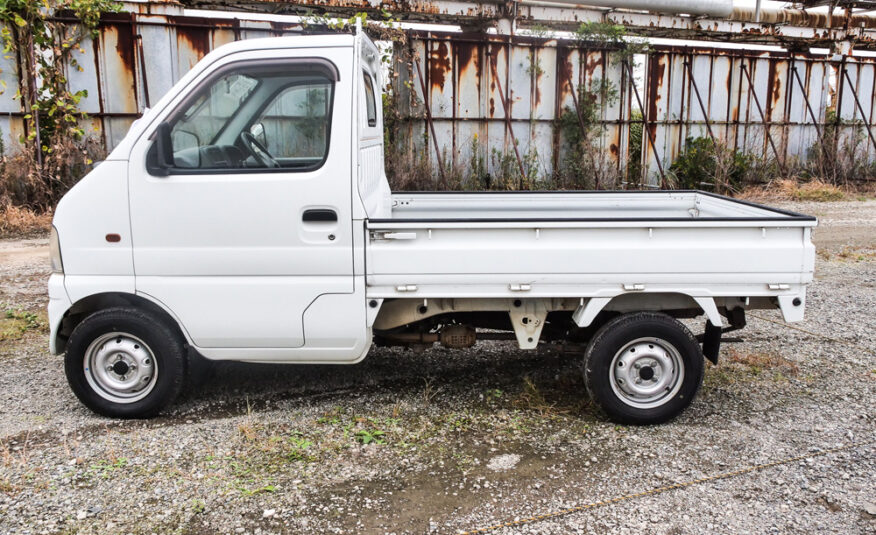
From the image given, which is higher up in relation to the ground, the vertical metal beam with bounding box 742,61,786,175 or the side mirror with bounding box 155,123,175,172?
the vertical metal beam with bounding box 742,61,786,175

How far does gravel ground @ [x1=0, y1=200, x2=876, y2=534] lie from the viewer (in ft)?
11.4

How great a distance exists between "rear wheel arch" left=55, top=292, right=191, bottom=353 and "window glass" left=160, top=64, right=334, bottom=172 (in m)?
0.88

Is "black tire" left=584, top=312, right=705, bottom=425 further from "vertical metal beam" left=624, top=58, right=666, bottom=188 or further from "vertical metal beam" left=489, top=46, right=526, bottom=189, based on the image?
"vertical metal beam" left=624, top=58, right=666, bottom=188

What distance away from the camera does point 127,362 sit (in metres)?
4.45

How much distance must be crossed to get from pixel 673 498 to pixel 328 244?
2353 millimetres

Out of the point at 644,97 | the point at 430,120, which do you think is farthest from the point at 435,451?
the point at 644,97

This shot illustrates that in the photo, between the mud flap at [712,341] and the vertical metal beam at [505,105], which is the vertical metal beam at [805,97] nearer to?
the vertical metal beam at [505,105]

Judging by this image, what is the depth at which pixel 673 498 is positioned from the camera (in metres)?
3.63

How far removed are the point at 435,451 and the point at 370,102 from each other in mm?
2436

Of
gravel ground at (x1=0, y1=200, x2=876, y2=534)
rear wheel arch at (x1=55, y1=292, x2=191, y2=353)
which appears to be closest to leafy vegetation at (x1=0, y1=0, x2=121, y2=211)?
gravel ground at (x1=0, y1=200, x2=876, y2=534)

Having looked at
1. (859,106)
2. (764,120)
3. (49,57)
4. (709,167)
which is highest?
(49,57)

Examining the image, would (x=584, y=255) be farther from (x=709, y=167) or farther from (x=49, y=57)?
(x=709, y=167)

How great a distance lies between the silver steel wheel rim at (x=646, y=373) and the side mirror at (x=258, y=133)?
256 cm

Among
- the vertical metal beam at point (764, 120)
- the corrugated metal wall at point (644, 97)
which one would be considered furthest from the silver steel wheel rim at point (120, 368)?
the vertical metal beam at point (764, 120)
